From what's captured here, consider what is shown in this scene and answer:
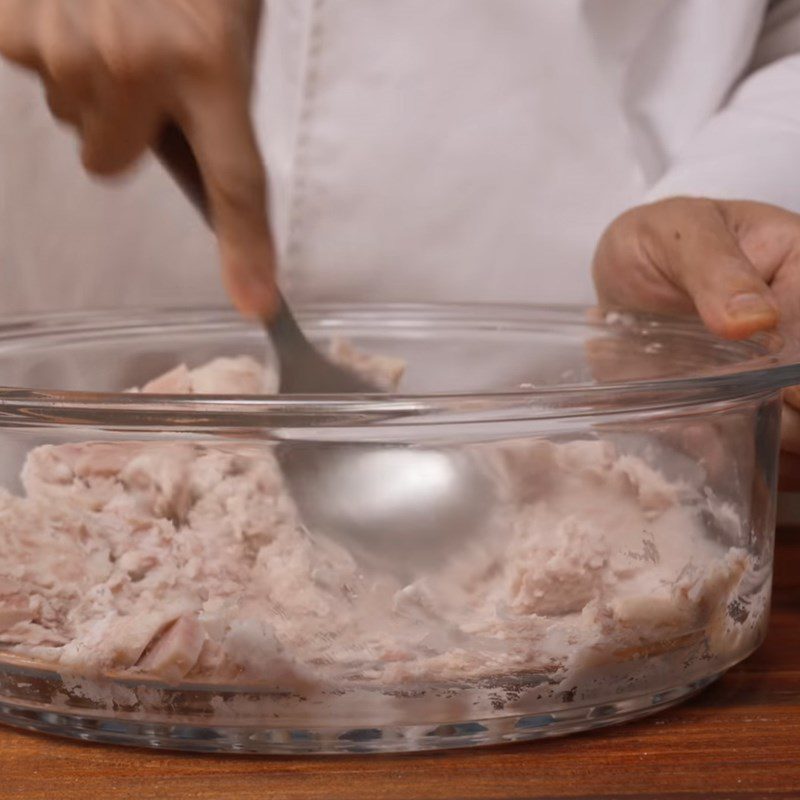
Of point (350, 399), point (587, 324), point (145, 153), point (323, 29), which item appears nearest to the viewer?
point (350, 399)

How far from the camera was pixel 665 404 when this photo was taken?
417 millimetres

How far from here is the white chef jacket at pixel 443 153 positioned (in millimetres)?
856

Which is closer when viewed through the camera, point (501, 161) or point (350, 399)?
point (350, 399)

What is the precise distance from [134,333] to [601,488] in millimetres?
352

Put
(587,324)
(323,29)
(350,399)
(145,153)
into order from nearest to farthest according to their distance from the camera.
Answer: (350,399)
(145,153)
(587,324)
(323,29)

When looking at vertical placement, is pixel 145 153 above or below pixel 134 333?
above

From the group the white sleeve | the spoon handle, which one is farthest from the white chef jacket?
the spoon handle

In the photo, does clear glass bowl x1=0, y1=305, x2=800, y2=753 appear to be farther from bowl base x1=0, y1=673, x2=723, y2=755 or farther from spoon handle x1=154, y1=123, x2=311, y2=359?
spoon handle x1=154, y1=123, x2=311, y2=359

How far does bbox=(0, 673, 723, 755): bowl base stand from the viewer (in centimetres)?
40

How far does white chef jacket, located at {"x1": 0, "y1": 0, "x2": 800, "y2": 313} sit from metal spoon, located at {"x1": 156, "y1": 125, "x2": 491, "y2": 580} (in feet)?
1.55

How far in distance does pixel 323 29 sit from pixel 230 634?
57 cm

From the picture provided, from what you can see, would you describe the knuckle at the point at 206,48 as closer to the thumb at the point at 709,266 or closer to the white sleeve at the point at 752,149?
the thumb at the point at 709,266

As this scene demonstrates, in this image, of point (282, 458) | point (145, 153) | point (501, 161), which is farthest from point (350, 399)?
point (501, 161)

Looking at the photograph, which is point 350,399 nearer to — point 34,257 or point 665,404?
point 665,404
